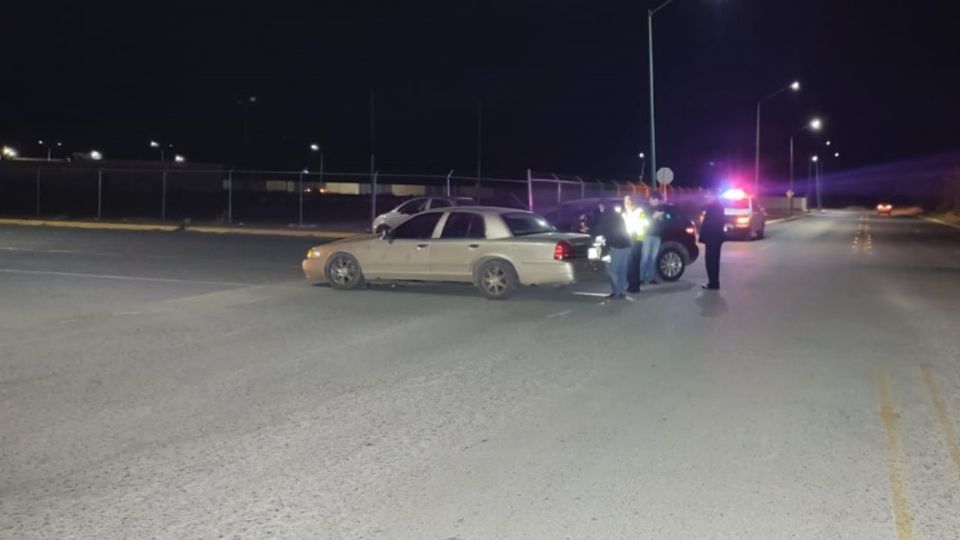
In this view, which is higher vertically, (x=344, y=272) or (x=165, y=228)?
(x=165, y=228)

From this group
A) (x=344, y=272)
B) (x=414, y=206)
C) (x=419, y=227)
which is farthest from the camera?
(x=414, y=206)

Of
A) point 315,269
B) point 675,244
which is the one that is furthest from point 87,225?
point 675,244

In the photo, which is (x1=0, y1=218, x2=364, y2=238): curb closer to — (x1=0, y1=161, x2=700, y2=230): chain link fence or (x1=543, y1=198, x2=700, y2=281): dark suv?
(x1=0, y1=161, x2=700, y2=230): chain link fence

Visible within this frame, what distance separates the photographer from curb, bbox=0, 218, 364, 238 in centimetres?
3169

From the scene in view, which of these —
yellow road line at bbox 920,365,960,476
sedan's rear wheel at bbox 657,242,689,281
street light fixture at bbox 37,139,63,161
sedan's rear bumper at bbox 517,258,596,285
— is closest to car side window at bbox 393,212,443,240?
sedan's rear bumper at bbox 517,258,596,285

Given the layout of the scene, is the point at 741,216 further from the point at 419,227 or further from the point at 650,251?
the point at 419,227

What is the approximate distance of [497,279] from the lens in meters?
14.4

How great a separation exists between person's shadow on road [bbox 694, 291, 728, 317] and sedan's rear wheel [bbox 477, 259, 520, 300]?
2.83 metres

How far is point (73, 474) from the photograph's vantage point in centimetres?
570

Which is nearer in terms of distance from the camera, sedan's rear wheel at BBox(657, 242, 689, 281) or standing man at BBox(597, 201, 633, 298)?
standing man at BBox(597, 201, 633, 298)

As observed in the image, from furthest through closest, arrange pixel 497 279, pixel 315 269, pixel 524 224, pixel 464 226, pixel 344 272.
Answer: pixel 315 269 < pixel 344 272 < pixel 524 224 < pixel 464 226 < pixel 497 279

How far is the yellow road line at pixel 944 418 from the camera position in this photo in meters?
6.24

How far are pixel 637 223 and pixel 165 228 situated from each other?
922 inches

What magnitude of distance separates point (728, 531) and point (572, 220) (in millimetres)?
15744
